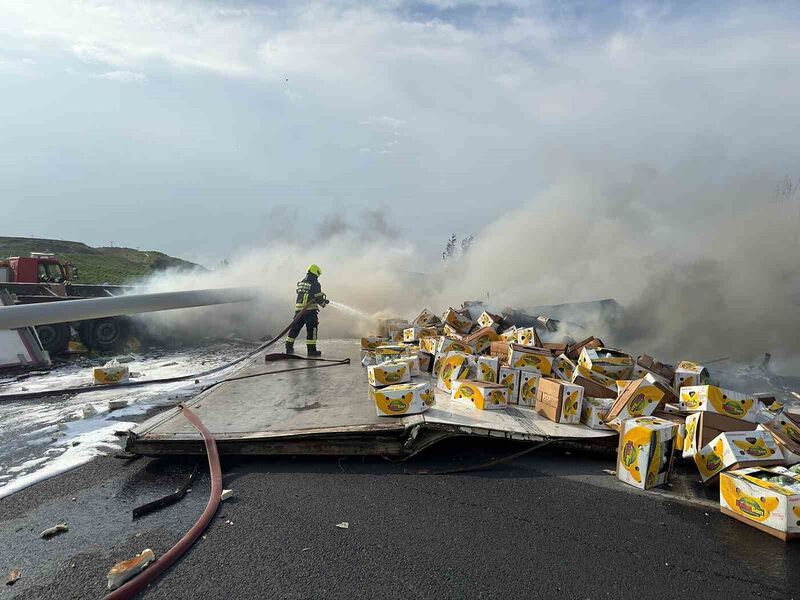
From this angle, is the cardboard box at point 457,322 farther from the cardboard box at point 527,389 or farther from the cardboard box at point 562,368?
the cardboard box at point 527,389

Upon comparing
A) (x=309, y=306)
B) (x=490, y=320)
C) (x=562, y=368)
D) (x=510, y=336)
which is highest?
(x=309, y=306)

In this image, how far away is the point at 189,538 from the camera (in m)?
2.79

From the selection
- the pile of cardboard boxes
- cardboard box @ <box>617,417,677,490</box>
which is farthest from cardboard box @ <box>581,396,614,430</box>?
cardboard box @ <box>617,417,677,490</box>

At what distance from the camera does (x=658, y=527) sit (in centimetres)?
297

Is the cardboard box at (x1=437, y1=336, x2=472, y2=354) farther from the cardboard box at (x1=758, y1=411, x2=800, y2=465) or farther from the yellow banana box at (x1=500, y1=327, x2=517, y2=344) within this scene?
the cardboard box at (x1=758, y1=411, x2=800, y2=465)

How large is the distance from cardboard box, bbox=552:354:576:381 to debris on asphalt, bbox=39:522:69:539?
4741mm

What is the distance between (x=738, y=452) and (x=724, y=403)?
0.76 meters

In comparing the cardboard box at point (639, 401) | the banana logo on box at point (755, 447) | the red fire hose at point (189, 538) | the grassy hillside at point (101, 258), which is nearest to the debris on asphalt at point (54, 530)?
the red fire hose at point (189, 538)

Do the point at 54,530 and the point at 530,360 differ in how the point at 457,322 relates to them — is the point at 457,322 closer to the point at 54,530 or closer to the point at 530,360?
A: the point at 530,360

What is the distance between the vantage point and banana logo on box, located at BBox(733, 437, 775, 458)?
3.32 meters

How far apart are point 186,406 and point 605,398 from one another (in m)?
4.31

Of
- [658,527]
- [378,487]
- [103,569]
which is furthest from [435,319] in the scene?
[103,569]

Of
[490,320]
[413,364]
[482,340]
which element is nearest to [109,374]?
[413,364]

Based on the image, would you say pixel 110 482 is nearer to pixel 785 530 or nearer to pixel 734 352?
pixel 785 530
